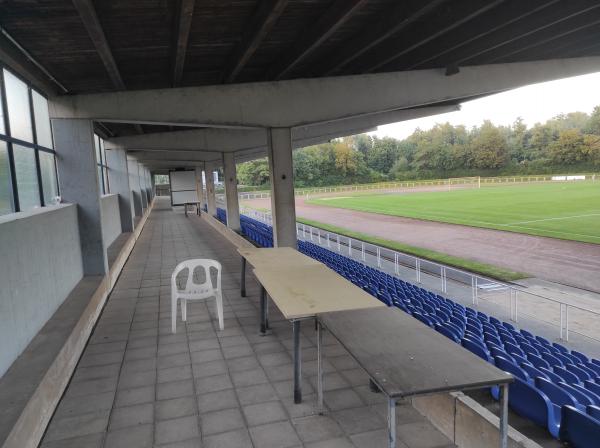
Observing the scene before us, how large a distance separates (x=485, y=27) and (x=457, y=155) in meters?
87.6

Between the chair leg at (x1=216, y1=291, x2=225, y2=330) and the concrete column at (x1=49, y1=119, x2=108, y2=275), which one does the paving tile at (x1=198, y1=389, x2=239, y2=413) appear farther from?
the concrete column at (x1=49, y1=119, x2=108, y2=275)

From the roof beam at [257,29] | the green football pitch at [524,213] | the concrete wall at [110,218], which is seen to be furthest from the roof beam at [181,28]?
the green football pitch at [524,213]

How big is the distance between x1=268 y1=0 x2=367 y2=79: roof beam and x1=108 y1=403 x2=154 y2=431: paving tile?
613 cm

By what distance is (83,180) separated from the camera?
33.8 ft

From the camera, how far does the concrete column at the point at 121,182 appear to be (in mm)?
19547

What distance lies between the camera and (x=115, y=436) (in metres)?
4.39

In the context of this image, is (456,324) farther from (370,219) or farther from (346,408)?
(370,219)

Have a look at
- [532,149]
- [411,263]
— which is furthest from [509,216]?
→ [532,149]

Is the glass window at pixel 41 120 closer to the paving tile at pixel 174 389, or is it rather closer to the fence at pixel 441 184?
the paving tile at pixel 174 389

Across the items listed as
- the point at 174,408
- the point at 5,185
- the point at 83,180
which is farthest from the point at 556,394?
the point at 83,180

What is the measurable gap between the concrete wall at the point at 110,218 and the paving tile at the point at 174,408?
9849 mm

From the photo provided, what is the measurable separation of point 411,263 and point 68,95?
550 inches

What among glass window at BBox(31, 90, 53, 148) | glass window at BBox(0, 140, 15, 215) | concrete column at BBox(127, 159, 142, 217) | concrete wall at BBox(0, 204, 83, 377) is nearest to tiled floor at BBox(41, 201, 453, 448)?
concrete wall at BBox(0, 204, 83, 377)

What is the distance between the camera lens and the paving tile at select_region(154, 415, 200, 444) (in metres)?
4.32
